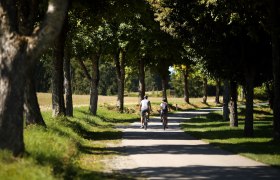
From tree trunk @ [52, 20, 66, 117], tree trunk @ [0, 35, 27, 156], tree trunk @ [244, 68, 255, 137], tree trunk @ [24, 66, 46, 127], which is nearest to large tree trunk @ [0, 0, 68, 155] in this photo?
tree trunk @ [0, 35, 27, 156]

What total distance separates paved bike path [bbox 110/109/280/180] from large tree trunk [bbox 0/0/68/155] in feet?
9.43

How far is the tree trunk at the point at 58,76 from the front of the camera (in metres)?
24.4

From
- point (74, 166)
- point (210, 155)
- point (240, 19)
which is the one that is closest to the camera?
point (74, 166)

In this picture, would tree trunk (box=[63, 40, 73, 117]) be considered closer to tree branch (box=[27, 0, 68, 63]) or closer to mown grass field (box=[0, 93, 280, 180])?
mown grass field (box=[0, 93, 280, 180])

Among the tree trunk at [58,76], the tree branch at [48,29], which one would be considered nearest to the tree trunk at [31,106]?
the tree trunk at [58,76]

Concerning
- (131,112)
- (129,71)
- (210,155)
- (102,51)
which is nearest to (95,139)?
(210,155)

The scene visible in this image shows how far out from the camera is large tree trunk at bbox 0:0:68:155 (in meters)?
10.8

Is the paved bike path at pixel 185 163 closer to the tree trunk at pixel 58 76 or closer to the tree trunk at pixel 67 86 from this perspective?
the tree trunk at pixel 58 76

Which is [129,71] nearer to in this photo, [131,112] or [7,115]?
[131,112]

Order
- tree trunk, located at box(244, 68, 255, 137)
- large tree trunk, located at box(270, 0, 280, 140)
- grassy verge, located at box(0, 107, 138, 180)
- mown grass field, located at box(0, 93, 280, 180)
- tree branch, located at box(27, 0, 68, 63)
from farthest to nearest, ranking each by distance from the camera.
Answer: tree trunk, located at box(244, 68, 255, 137) < large tree trunk, located at box(270, 0, 280, 140) < tree branch, located at box(27, 0, 68, 63) < mown grass field, located at box(0, 93, 280, 180) < grassy verge, located at box(0, 107, 138, 180)

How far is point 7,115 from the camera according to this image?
10867 millimetres

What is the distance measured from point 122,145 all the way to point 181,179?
7782 mm

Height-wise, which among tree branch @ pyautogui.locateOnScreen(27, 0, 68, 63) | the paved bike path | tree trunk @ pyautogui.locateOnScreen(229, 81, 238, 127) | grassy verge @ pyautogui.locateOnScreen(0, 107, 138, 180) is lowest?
the paved bike path

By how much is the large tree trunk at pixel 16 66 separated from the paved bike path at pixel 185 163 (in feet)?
9.43
